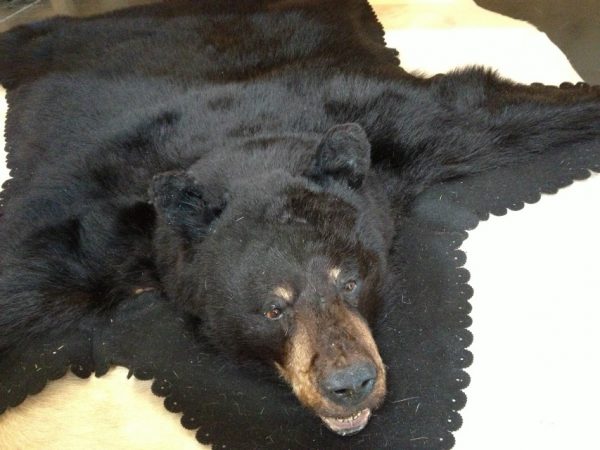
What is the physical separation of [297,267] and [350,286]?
7.6 inches

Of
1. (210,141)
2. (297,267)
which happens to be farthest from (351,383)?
(210,141)

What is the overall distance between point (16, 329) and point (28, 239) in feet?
1.15

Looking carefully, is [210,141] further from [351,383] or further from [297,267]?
[351,383]

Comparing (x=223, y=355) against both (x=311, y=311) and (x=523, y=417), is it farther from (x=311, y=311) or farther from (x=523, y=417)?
(x=523, y=417)

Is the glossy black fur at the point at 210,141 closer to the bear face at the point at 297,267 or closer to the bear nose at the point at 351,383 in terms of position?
the bear face at the point at 297,267

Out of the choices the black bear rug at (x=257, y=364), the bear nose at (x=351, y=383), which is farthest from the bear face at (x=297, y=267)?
the black bear rug at (x=257, y=364)

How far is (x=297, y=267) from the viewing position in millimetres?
1983

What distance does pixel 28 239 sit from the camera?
2588 millimetres

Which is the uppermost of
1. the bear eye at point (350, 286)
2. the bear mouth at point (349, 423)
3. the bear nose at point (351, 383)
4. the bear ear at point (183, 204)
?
the bear ear at point (183, 204)

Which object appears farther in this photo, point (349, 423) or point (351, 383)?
point (349, 423)

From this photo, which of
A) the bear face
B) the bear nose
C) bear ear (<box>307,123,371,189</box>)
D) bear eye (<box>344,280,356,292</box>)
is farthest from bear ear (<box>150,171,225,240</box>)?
the bear nose

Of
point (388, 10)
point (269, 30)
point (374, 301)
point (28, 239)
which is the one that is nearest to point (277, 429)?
point (374, 301)

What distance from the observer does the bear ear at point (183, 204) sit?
2.07 metres

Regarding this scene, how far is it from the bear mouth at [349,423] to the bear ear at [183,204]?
71 cm
